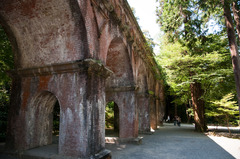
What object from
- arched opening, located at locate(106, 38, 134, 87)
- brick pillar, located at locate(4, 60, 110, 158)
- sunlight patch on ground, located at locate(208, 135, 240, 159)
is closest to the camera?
brick pillar, located at locate(4, 60, 110, 158)

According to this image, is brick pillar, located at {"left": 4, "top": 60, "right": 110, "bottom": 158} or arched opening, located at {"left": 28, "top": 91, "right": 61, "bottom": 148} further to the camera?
arched opening, located at {"left": 28, "top": 91, "right": 61, "bottom": 148}

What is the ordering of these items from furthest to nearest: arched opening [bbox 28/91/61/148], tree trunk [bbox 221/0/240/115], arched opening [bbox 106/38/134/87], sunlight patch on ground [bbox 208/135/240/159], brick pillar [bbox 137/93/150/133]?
1. brick pillar [bbox 137/93/150/133]
2. arched opening [bbox 106/38/134/87]
3. tree trunk [bbox 221/0/240/115]
4. sunlight patch on ground [bbox 208/135/240/159]
5. arched opening [bbox 28/91/61/148]

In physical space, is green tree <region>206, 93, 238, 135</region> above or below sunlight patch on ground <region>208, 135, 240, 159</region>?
above

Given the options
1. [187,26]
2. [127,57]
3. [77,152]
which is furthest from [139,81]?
[77,152]

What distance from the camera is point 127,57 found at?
355 inches

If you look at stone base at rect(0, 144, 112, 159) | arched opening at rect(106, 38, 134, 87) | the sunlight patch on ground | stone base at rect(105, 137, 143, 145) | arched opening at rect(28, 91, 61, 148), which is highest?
arched opening at rect(106, 38, 134, 87)

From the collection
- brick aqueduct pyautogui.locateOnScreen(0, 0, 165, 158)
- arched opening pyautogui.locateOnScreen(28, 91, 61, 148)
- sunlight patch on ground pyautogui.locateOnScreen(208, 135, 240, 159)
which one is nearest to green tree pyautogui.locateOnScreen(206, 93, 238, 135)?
sunlight patch on ground pyautogui.locateOnScreen(208, 135, 240, 159)

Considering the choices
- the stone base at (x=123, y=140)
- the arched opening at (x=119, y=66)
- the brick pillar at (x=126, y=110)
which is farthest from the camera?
the brick pillar at (x=126, y=110)

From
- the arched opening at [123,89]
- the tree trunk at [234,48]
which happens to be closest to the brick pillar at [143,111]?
the arched opening at [123,89]

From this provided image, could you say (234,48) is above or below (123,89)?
above

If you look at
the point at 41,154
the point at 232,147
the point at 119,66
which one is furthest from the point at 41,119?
the point at 232,147

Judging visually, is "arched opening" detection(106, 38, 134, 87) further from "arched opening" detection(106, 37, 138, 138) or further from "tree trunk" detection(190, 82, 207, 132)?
"tree trunk" detection(190, 82, 207, 132)

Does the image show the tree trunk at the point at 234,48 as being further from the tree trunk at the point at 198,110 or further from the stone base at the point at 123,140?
the tree trunk at the point at 198,110

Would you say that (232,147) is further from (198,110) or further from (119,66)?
(119,66)
